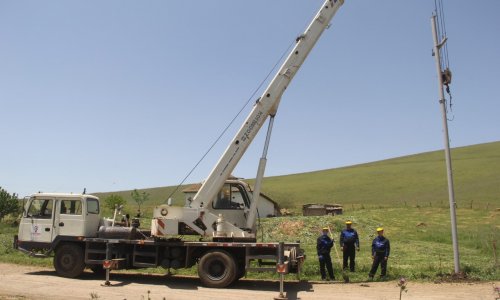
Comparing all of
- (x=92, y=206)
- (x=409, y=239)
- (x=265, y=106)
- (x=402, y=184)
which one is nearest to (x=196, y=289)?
(x=92, y=206)

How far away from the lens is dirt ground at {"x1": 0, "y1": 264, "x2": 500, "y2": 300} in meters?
12.3

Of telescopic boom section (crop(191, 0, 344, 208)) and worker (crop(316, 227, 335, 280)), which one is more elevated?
telescopic boom section (crop(191, 0, 344, 208))

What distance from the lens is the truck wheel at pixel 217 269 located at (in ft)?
44.9

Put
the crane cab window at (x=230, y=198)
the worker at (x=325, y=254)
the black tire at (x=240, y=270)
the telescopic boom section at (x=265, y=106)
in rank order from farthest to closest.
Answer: the worker at (x=325, y=254), the crane cab window at (x=230, y=198), the telescopic boom section at (x=265, y=106), the black tire at (x=240, y=270)

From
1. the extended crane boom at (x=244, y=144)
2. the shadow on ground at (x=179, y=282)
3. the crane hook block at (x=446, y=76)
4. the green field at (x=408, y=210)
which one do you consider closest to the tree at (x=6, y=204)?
the green field at (x=408, y=210)

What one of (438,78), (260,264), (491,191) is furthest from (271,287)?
(491,191)

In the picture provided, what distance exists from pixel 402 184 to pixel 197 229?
72882mm

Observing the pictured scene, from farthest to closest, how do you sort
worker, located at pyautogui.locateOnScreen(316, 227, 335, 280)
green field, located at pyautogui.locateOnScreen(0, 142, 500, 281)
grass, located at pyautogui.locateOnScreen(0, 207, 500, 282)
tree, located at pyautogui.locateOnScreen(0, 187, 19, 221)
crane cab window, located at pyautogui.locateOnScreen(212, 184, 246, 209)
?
tree, located at pyautogui.locateOnScreen(0, 187, 19, 221)
green field, located at pyautogui.locateOnScreen(0, 142, 500, 281)
grass, located at pyautogui.locateOnScreen(0, 207, 500, 282)
worker, located at pyautogui.locateOnScreen(316, 227, 335, 280)
crane cab window, located at pyautogui.locateOnScreen(212, 184, 246, 209)

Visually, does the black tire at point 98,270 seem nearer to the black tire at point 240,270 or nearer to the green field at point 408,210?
the green field at point 408,210

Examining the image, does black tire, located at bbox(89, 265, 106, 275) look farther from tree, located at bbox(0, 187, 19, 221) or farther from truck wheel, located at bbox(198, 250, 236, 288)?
tree, located at bbox(0, 187, 19, 221)

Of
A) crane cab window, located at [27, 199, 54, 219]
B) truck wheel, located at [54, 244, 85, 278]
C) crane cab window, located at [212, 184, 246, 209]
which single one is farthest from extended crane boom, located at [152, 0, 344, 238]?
crane cab window, located at [27, 199, 54, 219]

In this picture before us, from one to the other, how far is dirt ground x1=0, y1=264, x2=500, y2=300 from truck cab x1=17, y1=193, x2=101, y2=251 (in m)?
1.17

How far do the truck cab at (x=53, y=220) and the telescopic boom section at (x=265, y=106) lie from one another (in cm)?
377

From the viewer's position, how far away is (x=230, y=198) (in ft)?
49.7
